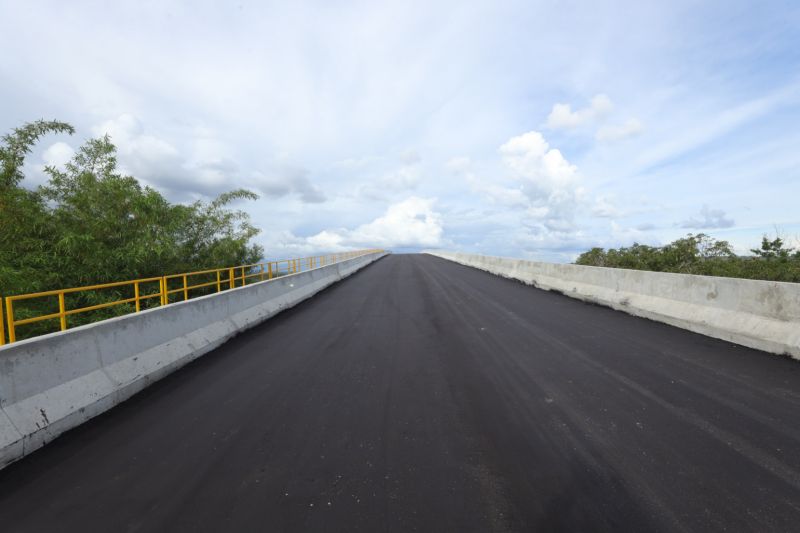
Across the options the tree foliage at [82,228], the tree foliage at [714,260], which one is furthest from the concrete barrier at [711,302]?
the tree foliage at [82,228]

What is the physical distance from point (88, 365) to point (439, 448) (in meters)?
4.43

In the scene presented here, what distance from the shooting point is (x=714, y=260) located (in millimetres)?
17312

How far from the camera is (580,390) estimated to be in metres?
5.03

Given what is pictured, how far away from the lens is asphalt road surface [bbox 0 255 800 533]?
2.85 meters

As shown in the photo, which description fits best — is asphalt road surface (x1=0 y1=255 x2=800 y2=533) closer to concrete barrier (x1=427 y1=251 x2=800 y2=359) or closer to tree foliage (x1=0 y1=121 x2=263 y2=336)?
concrete barrier (x1=427 y1=251 x2=800 y2=359)

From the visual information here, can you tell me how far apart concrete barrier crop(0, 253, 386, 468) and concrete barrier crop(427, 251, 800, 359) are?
32.2ft

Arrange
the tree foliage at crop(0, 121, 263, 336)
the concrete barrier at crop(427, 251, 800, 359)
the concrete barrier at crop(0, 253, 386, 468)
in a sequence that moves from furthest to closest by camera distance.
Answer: the tree foliage at crop(0, 121, 263, 336) → the concrete barrier at crop(427, 251, 800, 359) → the concrete barrier at crop(0, 253, 386, 468)

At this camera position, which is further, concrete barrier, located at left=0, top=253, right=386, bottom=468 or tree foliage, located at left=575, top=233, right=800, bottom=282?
tree foliage, located at left=575, top=233, right=800, bottom=282

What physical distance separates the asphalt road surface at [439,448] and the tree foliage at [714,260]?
1165cm

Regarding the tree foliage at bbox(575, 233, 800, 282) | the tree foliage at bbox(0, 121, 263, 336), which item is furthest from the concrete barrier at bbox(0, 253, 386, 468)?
the tree foliage at bbox(575, 233, 800, 282)

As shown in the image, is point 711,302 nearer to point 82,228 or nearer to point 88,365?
point 88,365

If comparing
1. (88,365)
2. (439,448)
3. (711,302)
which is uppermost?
(711,302)

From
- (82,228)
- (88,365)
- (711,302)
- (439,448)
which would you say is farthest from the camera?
(82,228)

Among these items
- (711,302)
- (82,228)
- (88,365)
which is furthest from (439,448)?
(82,228)
